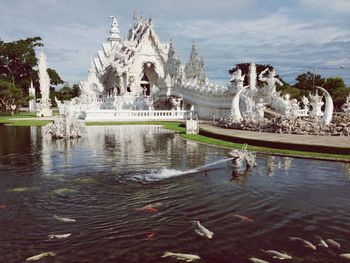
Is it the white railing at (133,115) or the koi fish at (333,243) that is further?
the white railing at (133,115)

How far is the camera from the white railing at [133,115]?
4047cm

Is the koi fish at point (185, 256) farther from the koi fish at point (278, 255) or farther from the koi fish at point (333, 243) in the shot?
the koi fish at point (333, 243)

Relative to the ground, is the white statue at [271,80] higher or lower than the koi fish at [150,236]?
higher

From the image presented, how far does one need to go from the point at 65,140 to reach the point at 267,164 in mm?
13492

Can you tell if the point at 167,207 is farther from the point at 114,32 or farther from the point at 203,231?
the point at 114,32

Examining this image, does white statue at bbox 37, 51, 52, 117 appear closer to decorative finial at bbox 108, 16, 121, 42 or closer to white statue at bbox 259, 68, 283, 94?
decorative finial at bbox 108, 16, 121, 42

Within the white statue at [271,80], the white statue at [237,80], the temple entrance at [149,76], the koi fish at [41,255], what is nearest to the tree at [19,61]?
the temple entrance at [149,76]

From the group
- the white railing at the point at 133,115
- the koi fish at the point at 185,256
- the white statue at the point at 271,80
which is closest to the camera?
the koi fish at the point at 185,256

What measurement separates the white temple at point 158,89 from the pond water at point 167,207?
13397mm

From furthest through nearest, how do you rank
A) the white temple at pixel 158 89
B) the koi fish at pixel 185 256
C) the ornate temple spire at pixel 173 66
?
the ornate temple spire at pixel 173 66 → the white temple at pixel 158 89 → the koi fish at pixel 185 256

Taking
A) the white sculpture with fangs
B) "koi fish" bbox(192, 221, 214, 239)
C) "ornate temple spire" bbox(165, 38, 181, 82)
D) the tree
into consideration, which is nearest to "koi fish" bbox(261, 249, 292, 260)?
"koi fish" bbox(192, 221, 214, 239)

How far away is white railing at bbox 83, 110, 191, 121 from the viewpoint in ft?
133

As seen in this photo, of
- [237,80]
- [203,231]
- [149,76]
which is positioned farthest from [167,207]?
[149,76]

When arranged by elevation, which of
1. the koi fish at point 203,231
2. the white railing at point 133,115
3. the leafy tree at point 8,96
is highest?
the leafy tree at point 8,96
